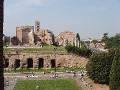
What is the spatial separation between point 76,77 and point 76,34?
3420 cm

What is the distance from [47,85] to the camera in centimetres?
4534

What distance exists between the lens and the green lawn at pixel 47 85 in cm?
4303

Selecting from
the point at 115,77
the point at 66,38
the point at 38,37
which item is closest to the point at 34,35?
the point at 38,37

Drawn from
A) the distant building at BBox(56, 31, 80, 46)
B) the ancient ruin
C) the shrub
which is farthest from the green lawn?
the distant building at BBox(56, 31, 80, 46)

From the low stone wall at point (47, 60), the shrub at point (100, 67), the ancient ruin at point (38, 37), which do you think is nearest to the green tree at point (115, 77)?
the shrub at point (100, 67)

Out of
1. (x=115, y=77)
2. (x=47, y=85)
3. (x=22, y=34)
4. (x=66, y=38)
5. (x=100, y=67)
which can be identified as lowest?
(x=47, y=85)

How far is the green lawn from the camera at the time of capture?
43.0m

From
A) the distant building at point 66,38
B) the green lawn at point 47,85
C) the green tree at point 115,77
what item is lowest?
the green lawn at point 47,85

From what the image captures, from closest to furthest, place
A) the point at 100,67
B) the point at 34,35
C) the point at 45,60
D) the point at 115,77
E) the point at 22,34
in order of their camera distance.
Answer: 1. the point at 115,77
2. the point at 100,67
3. the point at 45,60
4. the point at 34,35
5. the point at 22,34

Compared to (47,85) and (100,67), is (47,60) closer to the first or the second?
(100,67)

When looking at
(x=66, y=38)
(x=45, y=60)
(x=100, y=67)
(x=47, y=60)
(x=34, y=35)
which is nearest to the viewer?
(x=100, y=67)

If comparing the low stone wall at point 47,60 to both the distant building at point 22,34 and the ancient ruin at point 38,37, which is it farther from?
the distant building at point 22,34

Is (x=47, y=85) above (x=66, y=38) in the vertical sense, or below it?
below

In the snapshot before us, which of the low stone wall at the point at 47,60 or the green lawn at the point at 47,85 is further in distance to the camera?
the low stone wall at the point at 47,60
